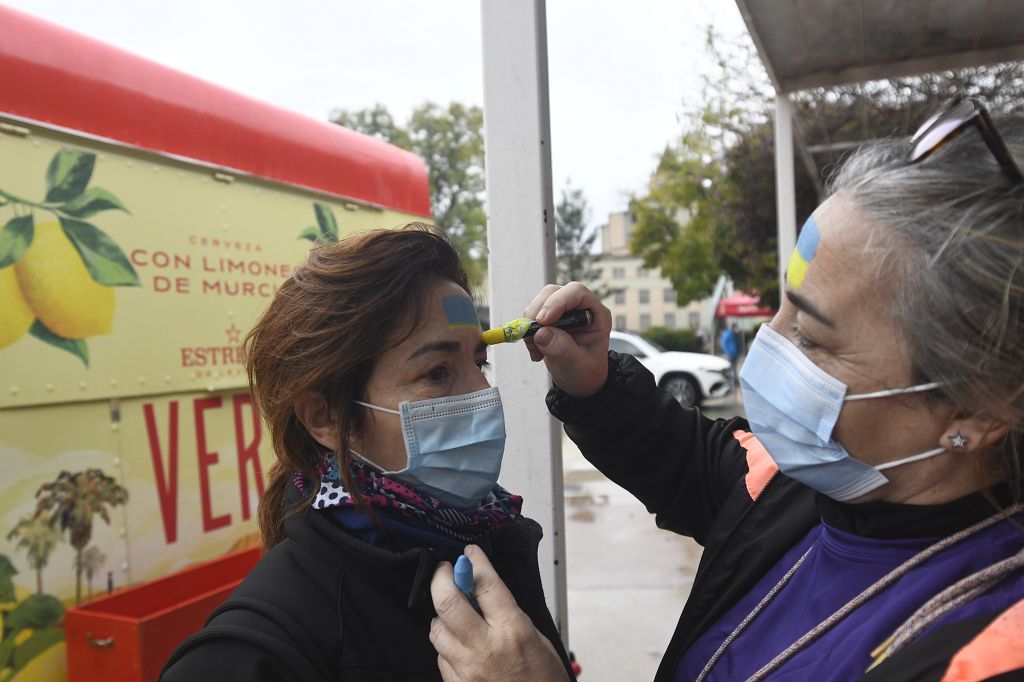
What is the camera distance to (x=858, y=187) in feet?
4.34

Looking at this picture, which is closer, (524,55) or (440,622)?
(440,622)

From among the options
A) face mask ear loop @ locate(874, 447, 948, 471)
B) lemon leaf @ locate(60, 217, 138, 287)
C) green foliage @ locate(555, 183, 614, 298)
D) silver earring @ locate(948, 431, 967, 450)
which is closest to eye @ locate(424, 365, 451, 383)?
face mask ear loop @ locate(874, 447, 948, 471)

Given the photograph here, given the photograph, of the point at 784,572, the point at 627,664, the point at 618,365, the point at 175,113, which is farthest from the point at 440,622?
the point at 627,664

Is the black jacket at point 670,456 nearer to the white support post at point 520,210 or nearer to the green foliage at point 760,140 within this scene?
the white support post at point 520,210

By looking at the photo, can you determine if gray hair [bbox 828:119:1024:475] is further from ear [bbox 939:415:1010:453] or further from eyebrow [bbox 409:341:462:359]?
eyebrow [bbox 409:341:462:359]

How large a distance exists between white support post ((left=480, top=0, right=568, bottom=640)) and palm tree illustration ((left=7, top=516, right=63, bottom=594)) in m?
1.72

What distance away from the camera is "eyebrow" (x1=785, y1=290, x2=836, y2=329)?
1323mm

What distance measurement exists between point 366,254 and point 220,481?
7.86ft

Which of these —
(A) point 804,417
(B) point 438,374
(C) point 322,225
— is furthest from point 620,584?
(A) point 804,417

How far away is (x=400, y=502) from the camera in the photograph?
152 cm

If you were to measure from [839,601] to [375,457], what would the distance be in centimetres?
93

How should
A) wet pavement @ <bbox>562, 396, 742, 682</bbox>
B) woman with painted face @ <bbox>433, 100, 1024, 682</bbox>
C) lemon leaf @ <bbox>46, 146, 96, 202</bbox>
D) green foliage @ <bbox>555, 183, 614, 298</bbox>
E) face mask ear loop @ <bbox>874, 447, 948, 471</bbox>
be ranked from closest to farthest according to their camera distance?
1. woman with painted face @ <bbox>433, 100, 1024, 682</bbox>
2. face mask ear loop @ <bbox>874, 447, 948, 471</bbox>
3. lemon leaf @ <bbox>46, 146, 96, 202</bbox>
4. wet pavement @ <bbox>562, 396, 742, 682</bbox>
5. green foliage @ <bbox>555, 183, 614, 298</bbox>

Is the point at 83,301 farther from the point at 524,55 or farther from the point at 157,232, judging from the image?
the point at 524,55

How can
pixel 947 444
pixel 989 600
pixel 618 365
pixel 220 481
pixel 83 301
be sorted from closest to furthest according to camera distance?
1. pixel 989 600
2. pixel 947 444
3. pixel 618 365
4. pixel 83 301
5. pixel 220 481
